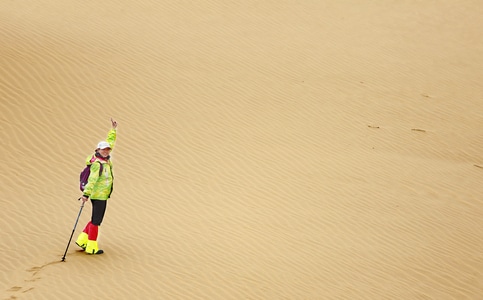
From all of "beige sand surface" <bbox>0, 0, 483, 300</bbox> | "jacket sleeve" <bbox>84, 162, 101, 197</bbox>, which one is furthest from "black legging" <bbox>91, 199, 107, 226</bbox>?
"beige sand surface" <bbox>0, 0, 483, 300</bbox>

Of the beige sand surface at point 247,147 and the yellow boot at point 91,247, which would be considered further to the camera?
the beige sand surface at point 247,147

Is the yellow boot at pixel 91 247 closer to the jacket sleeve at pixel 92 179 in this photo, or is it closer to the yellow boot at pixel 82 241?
the yellow boot at pixel 82 241

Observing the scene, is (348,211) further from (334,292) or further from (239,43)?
(239,43)

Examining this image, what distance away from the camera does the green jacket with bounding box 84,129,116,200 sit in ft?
28.9

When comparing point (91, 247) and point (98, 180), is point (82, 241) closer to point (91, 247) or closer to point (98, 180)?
point (91, 247)

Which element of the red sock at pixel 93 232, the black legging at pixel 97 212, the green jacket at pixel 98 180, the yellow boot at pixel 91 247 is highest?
the green jacket at pixel 98 180

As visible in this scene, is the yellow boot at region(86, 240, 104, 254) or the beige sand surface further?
the beige sand surface

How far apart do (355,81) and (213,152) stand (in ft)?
18.5

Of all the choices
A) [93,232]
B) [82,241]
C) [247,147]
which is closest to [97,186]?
[93,232]

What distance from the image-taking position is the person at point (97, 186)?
8828 mm

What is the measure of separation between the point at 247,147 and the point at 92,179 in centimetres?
598

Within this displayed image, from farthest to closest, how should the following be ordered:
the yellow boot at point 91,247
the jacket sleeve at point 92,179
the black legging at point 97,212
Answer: the yellow boot at point 91,247 < the black legging at point 97,212 < the jacket sleeve at point 92,179

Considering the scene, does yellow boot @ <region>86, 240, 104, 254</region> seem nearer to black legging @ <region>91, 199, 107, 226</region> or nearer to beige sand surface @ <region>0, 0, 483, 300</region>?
beige sand surface @ <region>0, 0, 483, 300</region>

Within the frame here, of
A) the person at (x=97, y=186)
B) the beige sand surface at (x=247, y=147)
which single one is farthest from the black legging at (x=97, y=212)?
the beige sand surface at (x=247, y=147)
